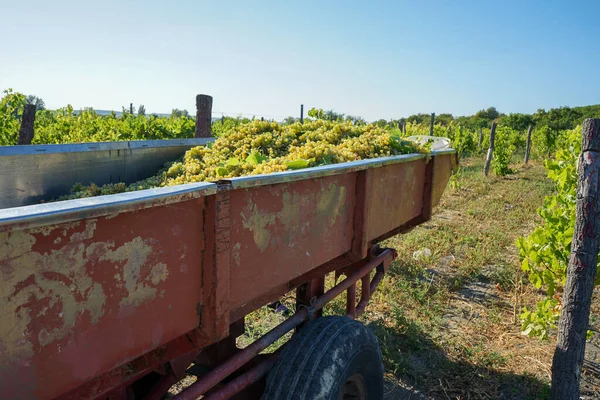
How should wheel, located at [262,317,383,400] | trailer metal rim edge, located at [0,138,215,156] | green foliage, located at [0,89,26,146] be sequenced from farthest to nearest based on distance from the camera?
green foliage, located at [0,89,26,146] < trailer metal rim edge, located at [0,138,215,156] < wheel, located at [262,317,383,400]

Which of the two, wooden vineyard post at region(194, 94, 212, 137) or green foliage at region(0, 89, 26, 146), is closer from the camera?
wooden vineyard post at region(194, 94, 212, 137)

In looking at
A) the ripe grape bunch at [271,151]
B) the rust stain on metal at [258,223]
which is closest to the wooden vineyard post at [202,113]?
the ripe grape bunch at [271,151]

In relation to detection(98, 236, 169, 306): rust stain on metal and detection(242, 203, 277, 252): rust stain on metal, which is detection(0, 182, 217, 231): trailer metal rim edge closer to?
detection(98, 236, 169, 306): rust stain on metal

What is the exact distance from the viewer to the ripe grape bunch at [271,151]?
236 centimetres

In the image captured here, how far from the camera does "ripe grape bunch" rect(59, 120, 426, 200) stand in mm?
2357

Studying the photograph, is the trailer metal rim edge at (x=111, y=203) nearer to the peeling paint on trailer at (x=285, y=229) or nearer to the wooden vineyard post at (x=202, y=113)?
the peeling paint on trailer at (x=285, y=229)

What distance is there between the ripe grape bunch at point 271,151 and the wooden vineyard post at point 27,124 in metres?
4.40

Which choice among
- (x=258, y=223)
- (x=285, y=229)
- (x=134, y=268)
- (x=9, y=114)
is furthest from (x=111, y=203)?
(x=9, y=114)

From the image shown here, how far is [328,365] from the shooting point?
196cm

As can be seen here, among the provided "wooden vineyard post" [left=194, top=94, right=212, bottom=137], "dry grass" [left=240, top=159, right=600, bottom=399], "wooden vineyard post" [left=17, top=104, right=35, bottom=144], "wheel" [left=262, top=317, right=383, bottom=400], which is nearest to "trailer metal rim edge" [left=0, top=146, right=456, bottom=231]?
"wheel" [left=262, top=317, right=383, bottom=400]

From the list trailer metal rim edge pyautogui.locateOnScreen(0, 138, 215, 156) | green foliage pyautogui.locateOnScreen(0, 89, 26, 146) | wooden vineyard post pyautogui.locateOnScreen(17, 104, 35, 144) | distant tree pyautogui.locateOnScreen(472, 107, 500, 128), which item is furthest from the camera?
distant tree pyautogui.locateOnScreen(472, 107, 500, 128)

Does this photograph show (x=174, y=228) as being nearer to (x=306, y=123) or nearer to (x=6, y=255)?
(x=6, y=255)

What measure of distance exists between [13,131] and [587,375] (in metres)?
8.93

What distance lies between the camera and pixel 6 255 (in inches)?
37.0
